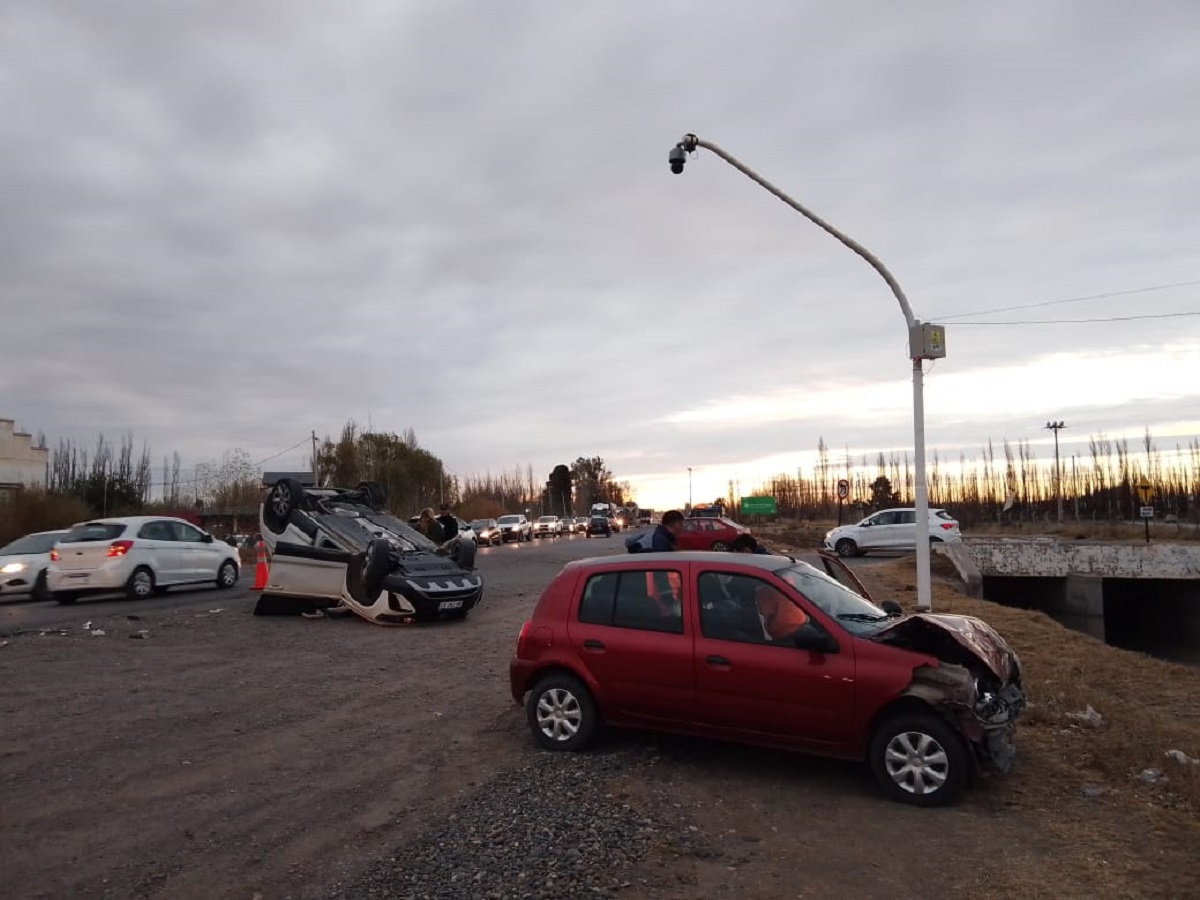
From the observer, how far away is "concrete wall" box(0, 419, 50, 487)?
50656mm

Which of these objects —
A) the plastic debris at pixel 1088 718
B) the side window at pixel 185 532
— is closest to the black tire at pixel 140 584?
the side window at pixel 185 532

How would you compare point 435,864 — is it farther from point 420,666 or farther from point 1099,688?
point 1099,688

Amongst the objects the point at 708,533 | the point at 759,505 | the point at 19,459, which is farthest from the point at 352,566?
the point at 759,505

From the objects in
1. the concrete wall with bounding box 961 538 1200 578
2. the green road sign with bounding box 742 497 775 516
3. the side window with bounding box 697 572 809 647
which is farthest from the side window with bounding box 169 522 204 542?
the green road sign with bounding box 742 497 775 516

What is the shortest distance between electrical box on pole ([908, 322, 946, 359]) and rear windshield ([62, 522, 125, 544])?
49.8 ft

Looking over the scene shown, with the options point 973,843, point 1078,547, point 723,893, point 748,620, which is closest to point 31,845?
point 723,893

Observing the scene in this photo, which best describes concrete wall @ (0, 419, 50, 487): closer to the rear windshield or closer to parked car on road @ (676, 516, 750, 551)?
the rear windshield

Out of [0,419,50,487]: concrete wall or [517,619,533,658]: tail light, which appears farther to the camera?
[0,419,50,487]: concrete wall

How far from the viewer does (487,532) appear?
52.4 m

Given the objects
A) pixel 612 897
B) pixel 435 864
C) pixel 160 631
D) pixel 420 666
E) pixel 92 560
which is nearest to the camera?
pixel 612 897

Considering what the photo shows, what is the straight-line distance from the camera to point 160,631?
13.5 meters

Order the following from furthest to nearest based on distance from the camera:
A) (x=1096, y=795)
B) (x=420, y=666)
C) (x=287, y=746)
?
(x=420, y=666)
(x=287, y=746)
(x=1096, y=795)

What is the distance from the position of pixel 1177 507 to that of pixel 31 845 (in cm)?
6637

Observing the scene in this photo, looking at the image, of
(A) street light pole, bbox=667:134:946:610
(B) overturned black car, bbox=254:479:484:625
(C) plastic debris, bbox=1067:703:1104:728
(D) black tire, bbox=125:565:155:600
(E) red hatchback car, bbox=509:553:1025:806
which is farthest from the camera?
(D) black tire, bbox=125:565:155:600
